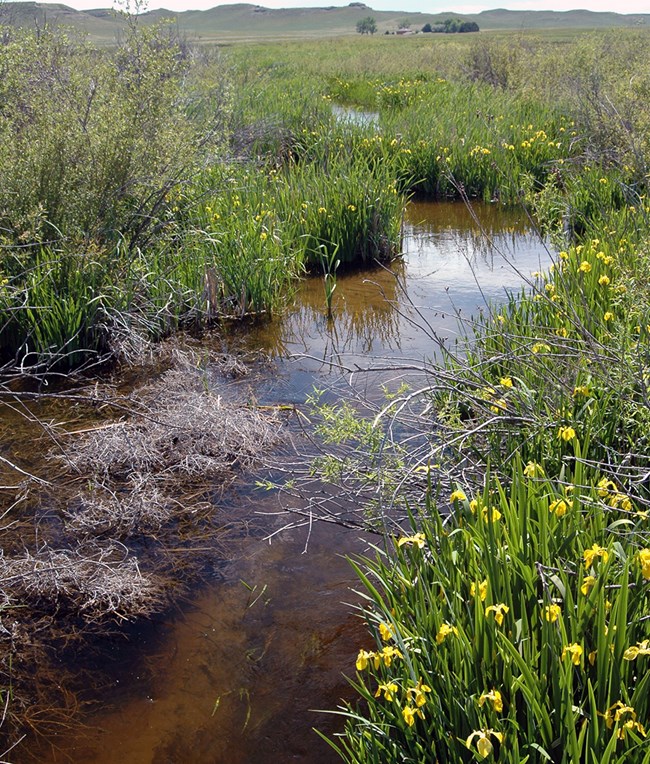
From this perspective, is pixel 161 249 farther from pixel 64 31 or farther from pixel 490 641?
pixel 490 641

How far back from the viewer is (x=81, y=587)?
357 cm

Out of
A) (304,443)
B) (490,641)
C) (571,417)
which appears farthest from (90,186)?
(490,641)

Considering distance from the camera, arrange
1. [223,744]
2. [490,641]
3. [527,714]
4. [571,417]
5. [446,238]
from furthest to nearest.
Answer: [446,238]
[571,417]
[223,744]
[490,641]
[527,714]

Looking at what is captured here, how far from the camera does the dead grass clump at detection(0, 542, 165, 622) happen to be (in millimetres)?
3545

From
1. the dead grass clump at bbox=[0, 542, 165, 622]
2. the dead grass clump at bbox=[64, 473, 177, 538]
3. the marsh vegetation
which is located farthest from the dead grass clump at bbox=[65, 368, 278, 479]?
the dead grass clump at bbox=[0, 542, 165, 622]

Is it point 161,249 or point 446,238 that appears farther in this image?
point 446,238

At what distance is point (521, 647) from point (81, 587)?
2.23 m

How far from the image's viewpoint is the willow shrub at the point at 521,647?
199 cm

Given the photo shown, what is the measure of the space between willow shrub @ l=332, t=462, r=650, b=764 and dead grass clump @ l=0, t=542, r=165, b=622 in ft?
4.80

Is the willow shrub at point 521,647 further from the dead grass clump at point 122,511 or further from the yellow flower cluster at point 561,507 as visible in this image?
the dead grass clump at point 122,511

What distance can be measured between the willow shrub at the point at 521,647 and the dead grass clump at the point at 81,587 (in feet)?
4.80

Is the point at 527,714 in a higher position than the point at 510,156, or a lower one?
lower

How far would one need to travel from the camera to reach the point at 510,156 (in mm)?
11109

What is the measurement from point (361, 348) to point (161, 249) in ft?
6.92
